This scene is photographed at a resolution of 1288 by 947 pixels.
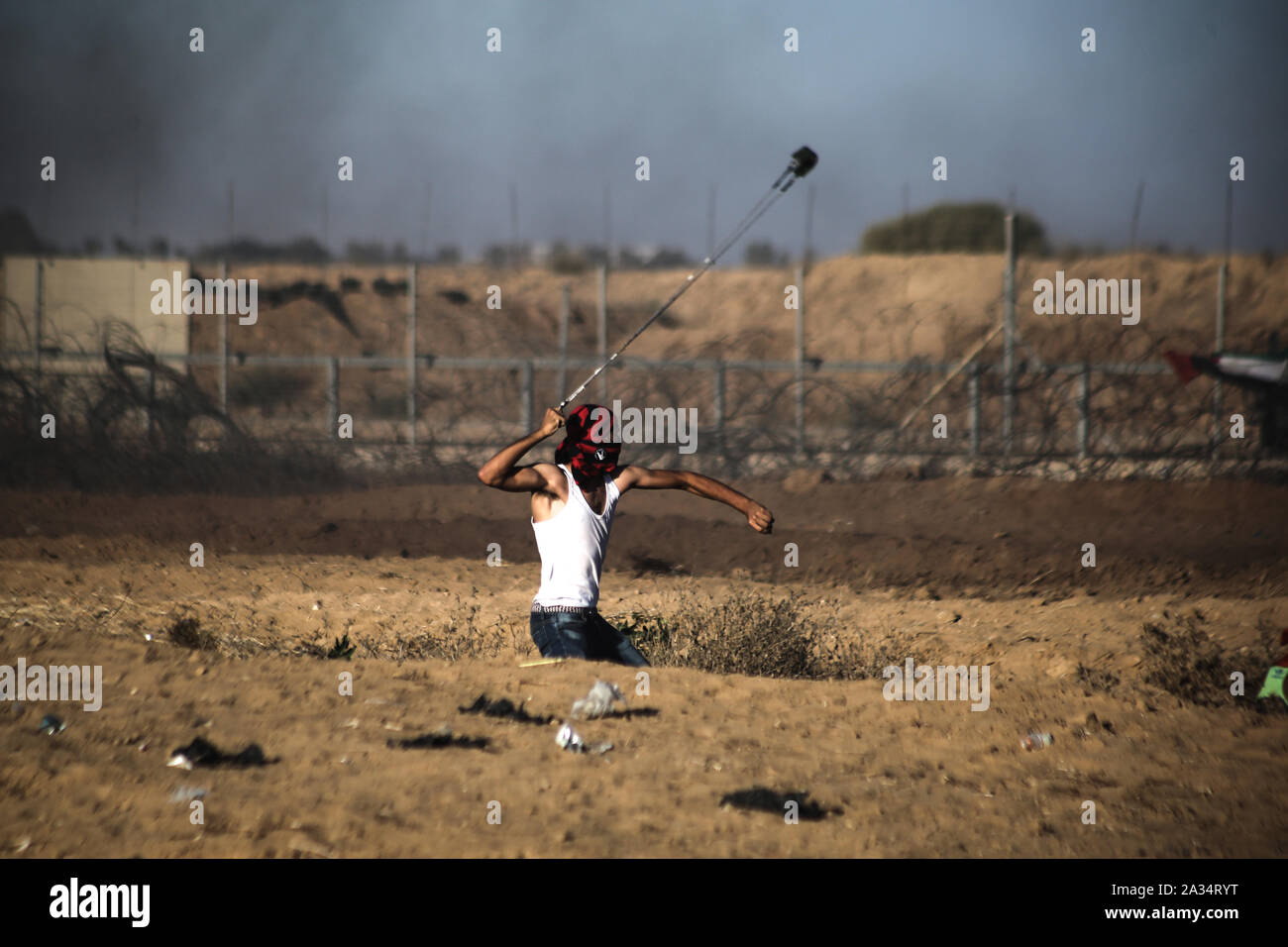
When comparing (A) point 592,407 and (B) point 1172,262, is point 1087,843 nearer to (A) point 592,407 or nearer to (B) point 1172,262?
(A) point 592,407

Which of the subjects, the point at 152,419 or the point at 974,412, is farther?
the point at 974,412

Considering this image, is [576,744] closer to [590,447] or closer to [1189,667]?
[590,447]

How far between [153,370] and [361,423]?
15.4 ft

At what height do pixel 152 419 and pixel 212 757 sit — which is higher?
pixel 152 419

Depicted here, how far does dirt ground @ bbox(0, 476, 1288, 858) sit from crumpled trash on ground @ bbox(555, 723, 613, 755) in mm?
58

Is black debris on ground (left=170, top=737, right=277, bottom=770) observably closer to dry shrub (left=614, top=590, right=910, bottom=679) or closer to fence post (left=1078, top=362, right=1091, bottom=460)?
dry shrub (left=614, top=590, right=910, bottom=679)

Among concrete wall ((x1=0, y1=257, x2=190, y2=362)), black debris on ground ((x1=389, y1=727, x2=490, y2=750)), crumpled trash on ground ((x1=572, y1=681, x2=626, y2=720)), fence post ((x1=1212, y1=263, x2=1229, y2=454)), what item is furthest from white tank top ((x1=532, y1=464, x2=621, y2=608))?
concrete wall ((x1=0, y1=257, x2=190, y2=362))

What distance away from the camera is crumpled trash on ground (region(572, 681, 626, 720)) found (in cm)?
540

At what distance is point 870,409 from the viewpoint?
15.8 metres

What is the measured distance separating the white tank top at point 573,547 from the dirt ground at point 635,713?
1.55ft

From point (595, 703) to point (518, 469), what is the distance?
1413mm

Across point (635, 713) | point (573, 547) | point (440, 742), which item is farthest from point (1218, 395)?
point (440, 742)

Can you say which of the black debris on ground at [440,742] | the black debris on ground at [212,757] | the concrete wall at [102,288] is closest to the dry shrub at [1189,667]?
the black debris on ground at [440,742]

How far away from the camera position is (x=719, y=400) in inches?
637
